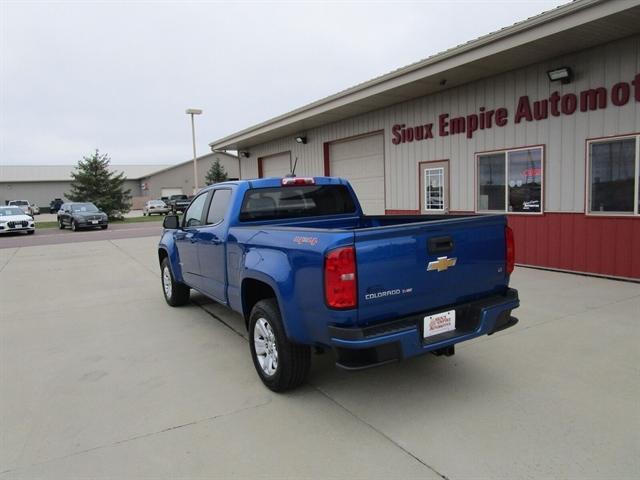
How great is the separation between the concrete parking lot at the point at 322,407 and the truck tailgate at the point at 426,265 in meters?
0.81

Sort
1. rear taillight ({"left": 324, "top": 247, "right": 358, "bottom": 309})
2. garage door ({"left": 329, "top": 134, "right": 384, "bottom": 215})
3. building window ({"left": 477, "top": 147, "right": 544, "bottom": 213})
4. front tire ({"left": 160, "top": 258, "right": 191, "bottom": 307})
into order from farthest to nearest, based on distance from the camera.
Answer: garage door ({"left": 329, "top": 134, "right": 384, "bottom": 215}), building window ({"left": 477, "top": 147, "right": 544, "bottom": 213}), front tire ({"left": 160, "top": 258, "right": 191, "bottom": 307}), rear taillight ({"left": 324, "top": 247, "right": 358, "bottom": 309})

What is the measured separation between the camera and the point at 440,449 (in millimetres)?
2949

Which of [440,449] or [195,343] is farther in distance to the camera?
[195,343]

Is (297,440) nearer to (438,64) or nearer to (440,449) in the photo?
(440,449)

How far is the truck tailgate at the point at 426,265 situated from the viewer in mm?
3109

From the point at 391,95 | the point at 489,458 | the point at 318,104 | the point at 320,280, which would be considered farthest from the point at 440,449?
the point at 318,104

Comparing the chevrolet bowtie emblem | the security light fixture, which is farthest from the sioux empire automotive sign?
the chevrolet bowtie emblem

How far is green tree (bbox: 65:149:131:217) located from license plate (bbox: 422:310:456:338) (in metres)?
35.6

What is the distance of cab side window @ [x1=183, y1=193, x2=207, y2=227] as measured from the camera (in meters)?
5.77

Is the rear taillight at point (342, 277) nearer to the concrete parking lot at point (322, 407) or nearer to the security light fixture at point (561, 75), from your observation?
the concrete parking lot at point (322, 407)

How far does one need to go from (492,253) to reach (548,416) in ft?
4.11

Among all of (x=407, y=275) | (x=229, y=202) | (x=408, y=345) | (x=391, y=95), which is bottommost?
(x=408, y=345)

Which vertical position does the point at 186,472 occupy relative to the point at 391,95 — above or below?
below

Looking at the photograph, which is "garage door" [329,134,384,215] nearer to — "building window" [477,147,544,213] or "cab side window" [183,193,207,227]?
"building window" [477,147,544,213]
